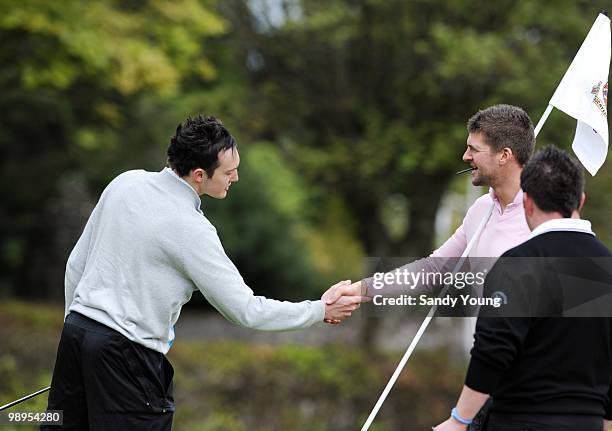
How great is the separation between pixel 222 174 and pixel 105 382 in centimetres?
103

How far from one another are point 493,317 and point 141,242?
1514 millimetres

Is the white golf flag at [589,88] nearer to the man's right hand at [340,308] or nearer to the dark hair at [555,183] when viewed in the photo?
the dark hair at [555,183]

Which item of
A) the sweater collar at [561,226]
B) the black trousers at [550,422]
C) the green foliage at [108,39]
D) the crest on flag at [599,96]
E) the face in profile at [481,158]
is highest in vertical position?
the green foliage at [108,39]

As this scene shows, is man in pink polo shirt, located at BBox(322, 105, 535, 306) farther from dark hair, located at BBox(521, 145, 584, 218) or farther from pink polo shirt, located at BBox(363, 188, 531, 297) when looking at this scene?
dark hair, located at BBox(521, 145, 584, 218)

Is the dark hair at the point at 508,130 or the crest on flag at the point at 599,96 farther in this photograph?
the crest on flag at the point at 599,96

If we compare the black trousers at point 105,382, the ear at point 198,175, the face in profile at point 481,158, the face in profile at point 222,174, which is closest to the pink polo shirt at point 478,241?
the face in profile at point 481,158

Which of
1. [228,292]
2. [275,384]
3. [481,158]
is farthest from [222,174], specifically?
[275,384]

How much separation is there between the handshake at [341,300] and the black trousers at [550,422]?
1.24 meters

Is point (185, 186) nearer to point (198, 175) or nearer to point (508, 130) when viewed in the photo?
point (198, 175)

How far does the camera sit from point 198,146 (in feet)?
12.5

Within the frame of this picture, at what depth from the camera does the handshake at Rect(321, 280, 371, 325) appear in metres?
4.18

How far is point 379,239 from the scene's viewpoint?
1625 cm

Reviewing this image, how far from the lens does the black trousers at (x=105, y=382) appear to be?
3.60 meters

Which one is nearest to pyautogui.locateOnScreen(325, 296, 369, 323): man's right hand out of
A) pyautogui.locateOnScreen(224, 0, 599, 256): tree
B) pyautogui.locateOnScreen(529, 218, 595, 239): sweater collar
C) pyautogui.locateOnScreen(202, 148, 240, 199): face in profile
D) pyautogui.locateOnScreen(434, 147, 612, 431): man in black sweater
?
pyautogui.locateOnScreen(202, 148, 240, 199): face in profile
